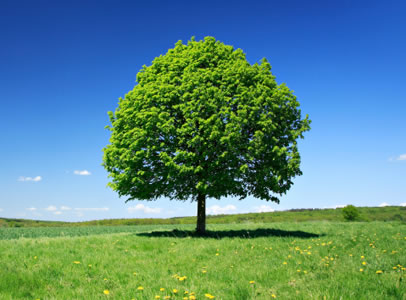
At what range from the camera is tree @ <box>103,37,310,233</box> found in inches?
693

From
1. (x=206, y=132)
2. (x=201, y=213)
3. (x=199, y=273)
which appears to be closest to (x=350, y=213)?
(x=201, y=213)

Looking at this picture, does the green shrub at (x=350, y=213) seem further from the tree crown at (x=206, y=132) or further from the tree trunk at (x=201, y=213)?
the tree trunk at (x=201, y=213)

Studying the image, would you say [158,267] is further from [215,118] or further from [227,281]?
[215,118]

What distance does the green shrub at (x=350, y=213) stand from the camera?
6309cm

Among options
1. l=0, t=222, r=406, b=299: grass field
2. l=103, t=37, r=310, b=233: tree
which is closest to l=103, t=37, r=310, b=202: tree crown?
l=103, t=37, r=310, b=233: tree

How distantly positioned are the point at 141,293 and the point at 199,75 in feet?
48.7

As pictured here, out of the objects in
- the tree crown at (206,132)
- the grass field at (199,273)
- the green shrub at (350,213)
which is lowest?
the green shrub at (350,213)

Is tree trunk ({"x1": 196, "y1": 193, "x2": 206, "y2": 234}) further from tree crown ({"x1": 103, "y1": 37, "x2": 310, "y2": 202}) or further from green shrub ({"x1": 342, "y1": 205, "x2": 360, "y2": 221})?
green shrub ({"x1": 342, "y1": 205, "x2": 360, "y2": 221})

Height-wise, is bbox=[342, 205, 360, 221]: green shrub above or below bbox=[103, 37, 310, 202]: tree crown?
below

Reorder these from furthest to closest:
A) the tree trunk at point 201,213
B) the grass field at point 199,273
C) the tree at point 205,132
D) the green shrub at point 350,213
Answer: the green shrub at point 350,213
the tree trunk at point 201,213
the tree at point 205,132
the grass field at point 199,273

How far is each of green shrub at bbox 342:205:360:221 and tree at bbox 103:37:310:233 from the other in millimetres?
52391

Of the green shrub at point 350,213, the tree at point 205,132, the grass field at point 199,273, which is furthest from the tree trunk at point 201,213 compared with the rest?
the green shrub at point 350,213

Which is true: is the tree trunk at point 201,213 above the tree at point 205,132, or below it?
below

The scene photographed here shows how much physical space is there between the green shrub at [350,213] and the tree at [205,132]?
52.4m
